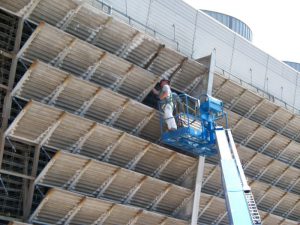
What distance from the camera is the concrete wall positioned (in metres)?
22.5

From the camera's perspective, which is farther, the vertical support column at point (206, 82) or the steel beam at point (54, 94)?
the vertical support column at point (206, 82)

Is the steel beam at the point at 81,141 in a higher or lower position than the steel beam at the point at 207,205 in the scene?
lower

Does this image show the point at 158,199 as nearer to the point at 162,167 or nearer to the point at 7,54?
the point at 162,167

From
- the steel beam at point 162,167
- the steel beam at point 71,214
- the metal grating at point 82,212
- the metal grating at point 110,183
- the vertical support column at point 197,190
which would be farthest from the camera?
the vertical support column at point 197,190

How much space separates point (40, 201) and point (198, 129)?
6.07m

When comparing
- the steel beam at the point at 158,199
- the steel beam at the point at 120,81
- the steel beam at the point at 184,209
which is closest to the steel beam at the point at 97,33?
the steel beam at the point at 120,81

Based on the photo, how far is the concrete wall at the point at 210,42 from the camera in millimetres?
22531

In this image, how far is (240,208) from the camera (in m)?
17.6

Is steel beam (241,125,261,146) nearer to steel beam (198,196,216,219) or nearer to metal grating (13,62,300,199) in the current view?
steel beam (198,196,216,219)

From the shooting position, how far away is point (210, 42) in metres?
25.3

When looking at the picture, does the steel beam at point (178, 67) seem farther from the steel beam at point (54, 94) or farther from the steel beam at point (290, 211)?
the steel beam at point (290, 211)

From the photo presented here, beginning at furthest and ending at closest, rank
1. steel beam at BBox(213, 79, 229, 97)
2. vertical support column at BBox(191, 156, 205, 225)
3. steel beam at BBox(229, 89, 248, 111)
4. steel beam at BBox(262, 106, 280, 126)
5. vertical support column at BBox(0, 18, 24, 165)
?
1. steel beam at BBox(262, 106, 280, 126)
2. steel beam at BBox(229, 89, 248, 111)
3. steel beam at BBox(213, 79, 229, 97)
4. vertical support column at BBox(191, 156, 205, 225)
5. vertical support column at BBox(0, 18, 24, 165)

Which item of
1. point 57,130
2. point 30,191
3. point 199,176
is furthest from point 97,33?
point 199,176

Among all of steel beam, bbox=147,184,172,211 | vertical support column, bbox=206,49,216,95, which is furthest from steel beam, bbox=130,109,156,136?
vertical support column, bbox=206,49,216,95
